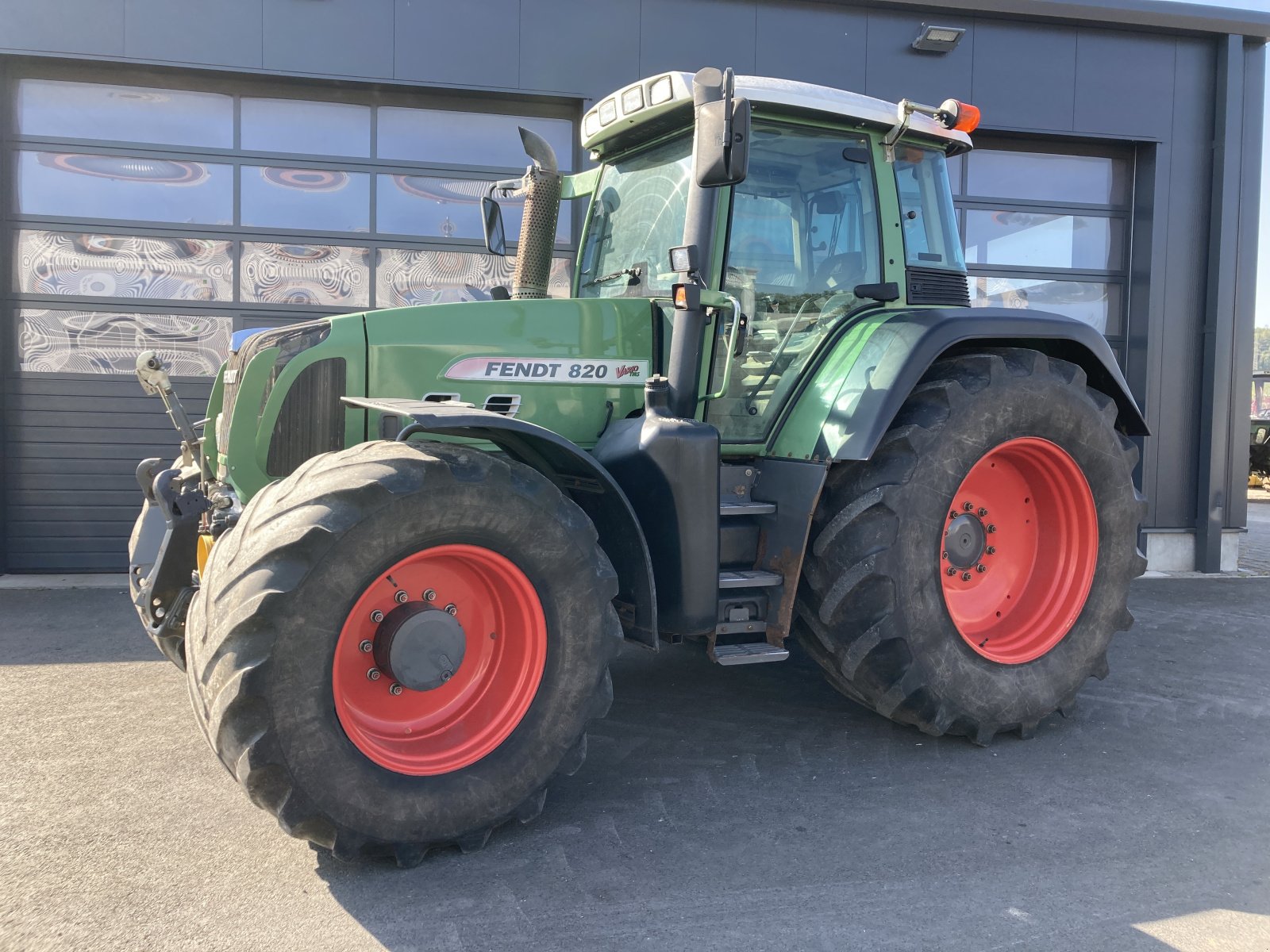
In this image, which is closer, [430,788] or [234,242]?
[430,788]

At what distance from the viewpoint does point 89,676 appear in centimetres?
482

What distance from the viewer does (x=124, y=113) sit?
751 cm

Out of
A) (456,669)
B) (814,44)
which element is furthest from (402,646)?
(814,44)

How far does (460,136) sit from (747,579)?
5.57 metres

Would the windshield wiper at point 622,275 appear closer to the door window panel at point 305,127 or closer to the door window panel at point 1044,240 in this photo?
the door window panel at point 305,127

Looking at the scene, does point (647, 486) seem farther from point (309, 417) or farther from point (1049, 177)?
point (1049, 177)

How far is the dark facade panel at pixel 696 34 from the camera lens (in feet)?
25.1

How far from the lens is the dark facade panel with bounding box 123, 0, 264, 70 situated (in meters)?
7.19

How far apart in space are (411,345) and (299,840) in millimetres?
1658

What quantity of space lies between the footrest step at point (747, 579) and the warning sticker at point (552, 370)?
82 centimetres

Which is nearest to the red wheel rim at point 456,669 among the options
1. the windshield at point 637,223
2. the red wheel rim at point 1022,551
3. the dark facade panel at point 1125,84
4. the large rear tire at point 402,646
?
the large rear tire at point 402,646

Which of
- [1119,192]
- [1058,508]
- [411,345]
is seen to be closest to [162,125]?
[411,345]

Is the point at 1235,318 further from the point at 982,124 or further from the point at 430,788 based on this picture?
the point at 430,788

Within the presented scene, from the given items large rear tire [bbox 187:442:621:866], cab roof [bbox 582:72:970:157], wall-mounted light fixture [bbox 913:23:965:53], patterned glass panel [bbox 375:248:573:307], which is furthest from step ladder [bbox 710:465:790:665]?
wall-mounted light fixture [bbox 913:23:965:53]
